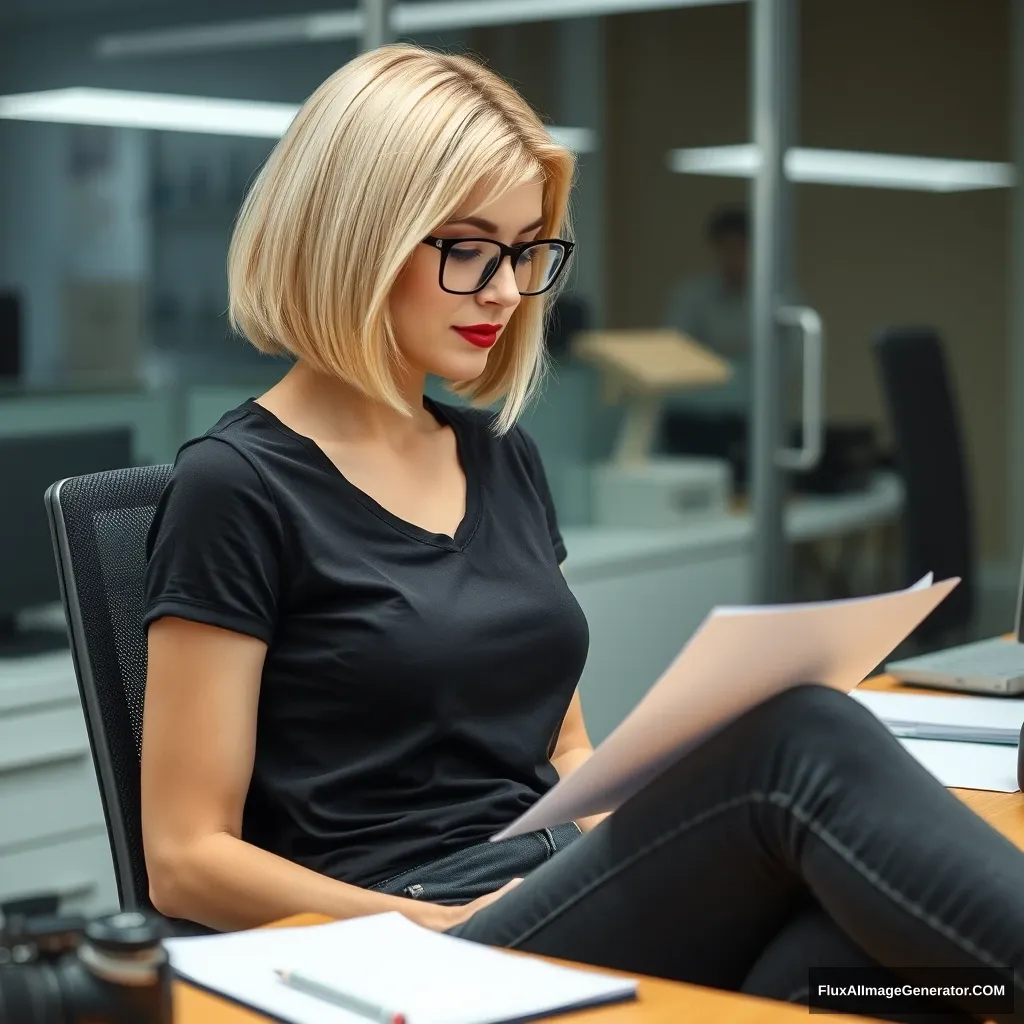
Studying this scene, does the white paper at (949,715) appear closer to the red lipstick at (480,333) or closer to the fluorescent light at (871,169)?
A: the red lipstick at (480,333)

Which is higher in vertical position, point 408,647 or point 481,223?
point 481,223

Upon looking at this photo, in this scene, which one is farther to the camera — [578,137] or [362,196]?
[578,137]

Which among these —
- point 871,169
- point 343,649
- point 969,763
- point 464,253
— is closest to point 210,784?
point 343,649

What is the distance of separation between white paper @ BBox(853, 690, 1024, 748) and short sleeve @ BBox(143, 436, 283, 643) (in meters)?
0.56

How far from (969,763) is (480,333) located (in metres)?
0.58

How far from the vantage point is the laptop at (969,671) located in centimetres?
177

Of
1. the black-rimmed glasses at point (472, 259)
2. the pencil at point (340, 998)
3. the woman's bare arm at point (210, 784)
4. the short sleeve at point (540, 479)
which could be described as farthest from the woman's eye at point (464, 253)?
the pencil at point (340, 998)

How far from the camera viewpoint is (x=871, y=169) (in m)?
3.98

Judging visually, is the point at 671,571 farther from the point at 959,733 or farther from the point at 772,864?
the point at 772,864

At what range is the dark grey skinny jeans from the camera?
97 cm

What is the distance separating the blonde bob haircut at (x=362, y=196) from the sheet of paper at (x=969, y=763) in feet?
1.84

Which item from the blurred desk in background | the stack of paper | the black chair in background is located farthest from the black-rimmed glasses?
the blurred desk in background

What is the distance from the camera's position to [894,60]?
396cm

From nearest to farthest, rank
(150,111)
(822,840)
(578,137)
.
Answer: (822,840), (150,111), (578,137)
